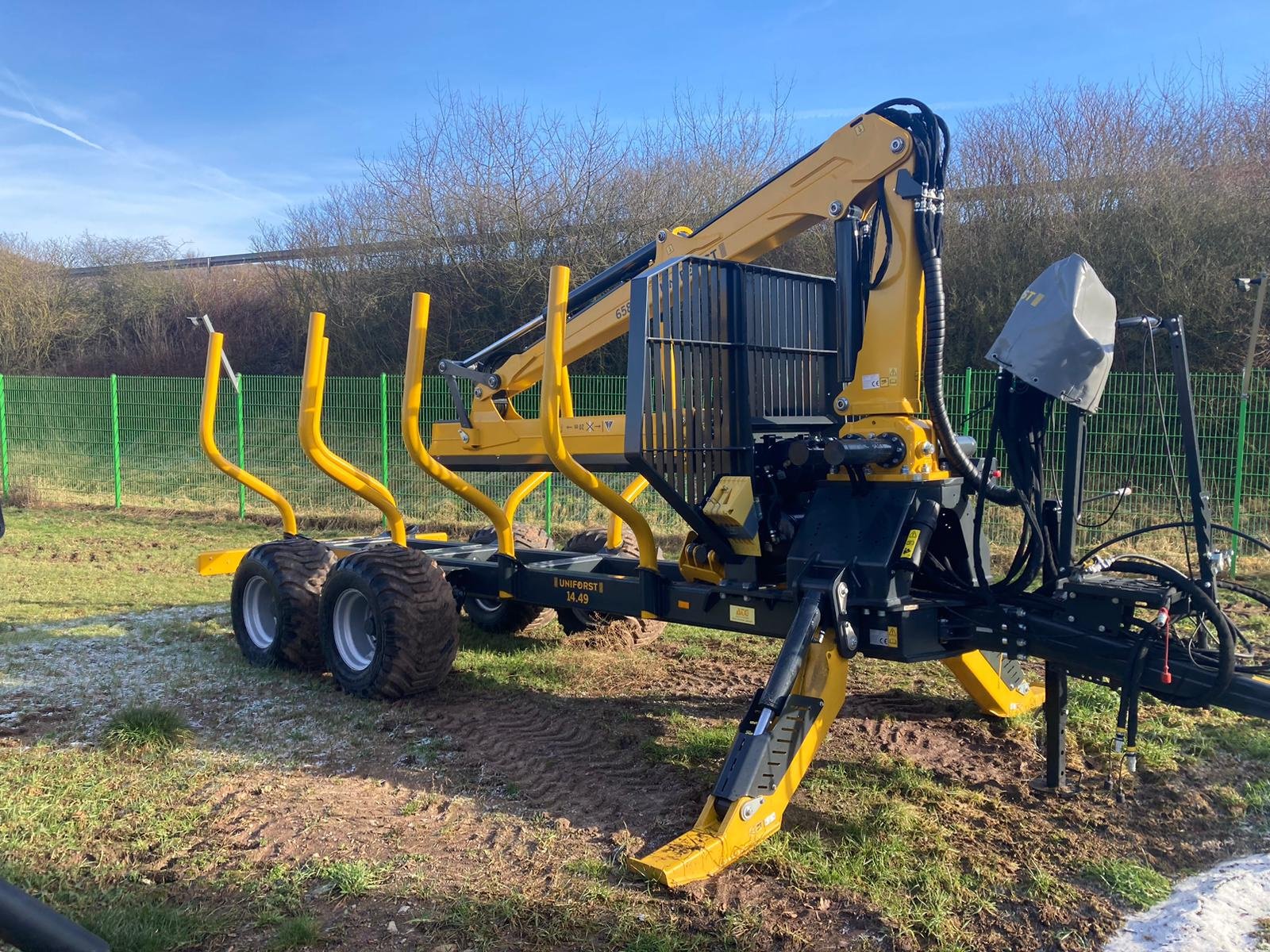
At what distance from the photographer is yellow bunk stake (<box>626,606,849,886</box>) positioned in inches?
136

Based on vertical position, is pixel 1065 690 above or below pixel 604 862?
above

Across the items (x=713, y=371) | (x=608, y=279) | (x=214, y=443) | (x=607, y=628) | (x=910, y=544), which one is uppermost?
(x=608, y=279)

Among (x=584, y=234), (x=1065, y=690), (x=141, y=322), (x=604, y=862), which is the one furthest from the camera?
(x=141, y=322)

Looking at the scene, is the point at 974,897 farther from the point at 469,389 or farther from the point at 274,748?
the point at 469,389

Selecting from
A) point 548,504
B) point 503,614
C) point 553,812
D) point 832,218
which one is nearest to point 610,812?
point 553,812

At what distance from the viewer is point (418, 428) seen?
18.9 feet

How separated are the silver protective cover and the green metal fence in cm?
376

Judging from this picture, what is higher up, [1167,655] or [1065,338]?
[1065,338]

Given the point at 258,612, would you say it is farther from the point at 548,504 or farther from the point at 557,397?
the point at 548,504

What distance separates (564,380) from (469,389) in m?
2.66

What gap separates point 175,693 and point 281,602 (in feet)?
2.74

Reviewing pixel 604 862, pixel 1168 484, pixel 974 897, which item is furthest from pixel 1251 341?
pixel 604 862

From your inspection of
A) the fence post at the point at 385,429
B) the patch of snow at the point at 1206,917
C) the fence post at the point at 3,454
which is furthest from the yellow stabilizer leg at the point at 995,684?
the fence post at the point at 3,454

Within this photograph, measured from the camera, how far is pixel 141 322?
25.7 meters
